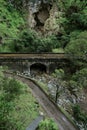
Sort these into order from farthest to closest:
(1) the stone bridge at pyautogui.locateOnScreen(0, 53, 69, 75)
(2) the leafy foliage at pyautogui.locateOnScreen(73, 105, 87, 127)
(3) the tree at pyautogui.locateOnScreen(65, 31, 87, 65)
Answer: (1) the stone bridge at pyautogui.locateOnScreen(0, 53, 69, 75), (3) the tree at pyautogui.locateOnScreen(65, 31, 87, 65), (2) the leafy foliage at pyautogui.locateOnScreen(73, 105, 87, 127)

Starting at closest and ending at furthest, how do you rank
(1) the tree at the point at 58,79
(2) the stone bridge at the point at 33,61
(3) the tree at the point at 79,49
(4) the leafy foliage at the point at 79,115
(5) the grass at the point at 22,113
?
1. (5) the grass at the point at 22,113
2. (4) the leafy foliage at the point at 79,115
3. (1) the tree at the point at 58,79
4. (3) the tree at the point at 79,49
5. (2) the stone bridge at the point at 33,61

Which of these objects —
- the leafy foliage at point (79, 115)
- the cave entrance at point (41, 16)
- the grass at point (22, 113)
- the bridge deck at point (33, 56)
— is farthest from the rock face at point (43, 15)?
the grass at point (22, 113)

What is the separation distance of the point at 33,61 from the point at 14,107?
25.1m

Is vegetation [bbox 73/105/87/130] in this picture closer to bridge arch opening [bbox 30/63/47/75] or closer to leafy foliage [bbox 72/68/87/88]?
leafy foliage [bbox 72/68/87/88]

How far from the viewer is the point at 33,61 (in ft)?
189

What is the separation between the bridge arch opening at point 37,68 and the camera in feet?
193

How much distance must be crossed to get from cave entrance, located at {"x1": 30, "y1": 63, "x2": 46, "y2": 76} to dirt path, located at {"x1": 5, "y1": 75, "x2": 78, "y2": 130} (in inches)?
319

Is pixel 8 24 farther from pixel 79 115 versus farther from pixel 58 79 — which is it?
pixel 79 115

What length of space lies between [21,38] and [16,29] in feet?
23.0

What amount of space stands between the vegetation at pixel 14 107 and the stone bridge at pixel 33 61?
43.3 ft

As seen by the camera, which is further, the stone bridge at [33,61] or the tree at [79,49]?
the stone bridge at [33,61]

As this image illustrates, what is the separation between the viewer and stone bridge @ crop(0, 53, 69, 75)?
56656mm

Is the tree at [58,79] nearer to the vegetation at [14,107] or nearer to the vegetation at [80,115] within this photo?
the vegetation at [80,115]

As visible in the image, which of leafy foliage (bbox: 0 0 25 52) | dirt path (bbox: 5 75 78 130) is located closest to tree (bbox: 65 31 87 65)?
dirt path (bbox: 5 75 78 130)
